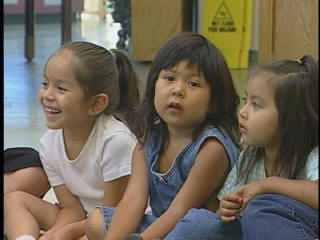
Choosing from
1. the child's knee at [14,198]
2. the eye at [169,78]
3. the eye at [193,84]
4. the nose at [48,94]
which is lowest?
the child's knee at [14,198]

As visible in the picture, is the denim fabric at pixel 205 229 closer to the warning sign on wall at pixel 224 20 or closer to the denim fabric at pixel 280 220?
the denim fabric at pixel 280 220

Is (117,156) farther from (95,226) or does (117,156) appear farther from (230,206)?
(230,206)

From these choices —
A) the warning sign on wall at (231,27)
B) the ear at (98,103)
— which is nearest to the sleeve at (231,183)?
the ear at (98,103)

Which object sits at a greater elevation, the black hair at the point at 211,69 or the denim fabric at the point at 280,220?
the black hair at the point at 211,69

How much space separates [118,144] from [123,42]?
11.8ft

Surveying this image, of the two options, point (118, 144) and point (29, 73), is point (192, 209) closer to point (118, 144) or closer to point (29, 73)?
point (118, 144)

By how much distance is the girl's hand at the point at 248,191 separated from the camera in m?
1.40

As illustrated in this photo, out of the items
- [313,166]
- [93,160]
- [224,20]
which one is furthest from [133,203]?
[224,20]

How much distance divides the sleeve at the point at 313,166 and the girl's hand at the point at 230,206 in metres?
0.13

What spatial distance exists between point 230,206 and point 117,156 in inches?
15.5

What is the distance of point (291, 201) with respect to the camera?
1365 millimetres

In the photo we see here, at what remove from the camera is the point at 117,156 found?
1.75 metres

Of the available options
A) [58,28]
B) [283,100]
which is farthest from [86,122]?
[58,28]

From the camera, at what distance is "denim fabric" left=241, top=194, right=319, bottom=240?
133 cm
